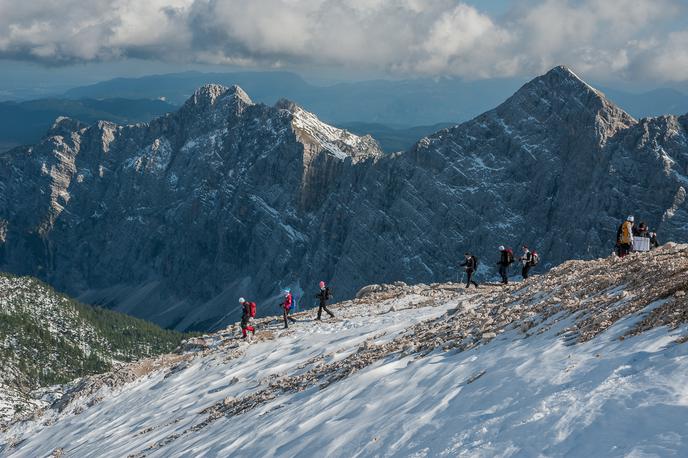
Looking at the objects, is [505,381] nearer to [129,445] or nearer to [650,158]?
[129,445]

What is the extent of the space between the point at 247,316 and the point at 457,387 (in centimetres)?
2386

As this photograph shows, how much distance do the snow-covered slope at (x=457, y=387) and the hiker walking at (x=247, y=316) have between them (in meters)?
2.04

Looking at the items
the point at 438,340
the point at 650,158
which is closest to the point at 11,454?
the point at 438,340

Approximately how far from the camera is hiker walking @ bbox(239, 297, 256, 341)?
3785 centimetres

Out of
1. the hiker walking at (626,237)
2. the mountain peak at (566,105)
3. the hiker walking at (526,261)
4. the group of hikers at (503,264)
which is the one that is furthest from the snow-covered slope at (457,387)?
the mountain peak at (566,105)

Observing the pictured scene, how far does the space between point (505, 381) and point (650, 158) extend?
16247 cm

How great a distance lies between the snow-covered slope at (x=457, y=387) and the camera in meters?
12.2

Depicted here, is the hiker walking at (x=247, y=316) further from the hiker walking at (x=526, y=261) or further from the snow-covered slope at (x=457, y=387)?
the hiker walking at (x=526, y=261)

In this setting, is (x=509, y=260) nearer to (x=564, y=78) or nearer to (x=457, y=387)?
(x=457, y=387)

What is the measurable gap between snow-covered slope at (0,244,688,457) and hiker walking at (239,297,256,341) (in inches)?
80.5

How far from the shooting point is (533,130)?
19075cm

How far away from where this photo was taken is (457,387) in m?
16.1

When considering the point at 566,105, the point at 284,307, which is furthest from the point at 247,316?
the point at 566,105

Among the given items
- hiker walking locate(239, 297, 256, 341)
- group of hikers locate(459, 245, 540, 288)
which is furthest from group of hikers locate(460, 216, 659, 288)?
hiker walking locate(239, 297, 256, 341)
